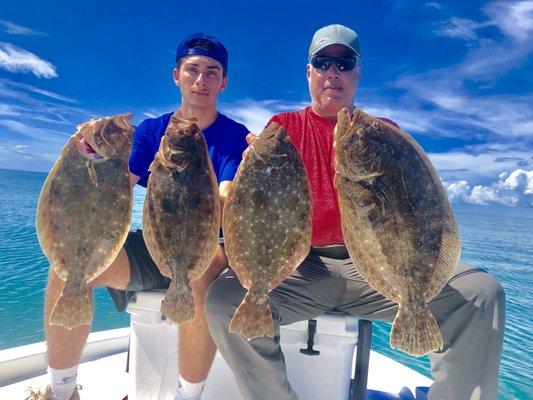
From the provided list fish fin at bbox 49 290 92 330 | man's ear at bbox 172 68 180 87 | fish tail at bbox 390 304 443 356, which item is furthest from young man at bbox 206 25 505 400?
man's ear at bbox 172 68 180 87

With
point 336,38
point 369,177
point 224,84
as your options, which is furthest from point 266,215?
point 224,84

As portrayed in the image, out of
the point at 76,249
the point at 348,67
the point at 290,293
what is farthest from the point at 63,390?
the point at 348,67

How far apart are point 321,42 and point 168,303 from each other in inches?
95.6

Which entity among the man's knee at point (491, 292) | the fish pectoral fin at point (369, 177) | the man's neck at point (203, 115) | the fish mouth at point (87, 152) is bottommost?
the man's knee at point (491, 292)

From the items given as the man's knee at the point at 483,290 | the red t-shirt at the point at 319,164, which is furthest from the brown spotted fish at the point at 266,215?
the man's knee at the point at 483,290

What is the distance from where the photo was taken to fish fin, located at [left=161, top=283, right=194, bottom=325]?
7.16 feet

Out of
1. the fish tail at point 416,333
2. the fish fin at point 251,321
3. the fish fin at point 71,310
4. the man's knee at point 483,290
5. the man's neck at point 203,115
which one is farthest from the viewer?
the man's neck at point 203,115

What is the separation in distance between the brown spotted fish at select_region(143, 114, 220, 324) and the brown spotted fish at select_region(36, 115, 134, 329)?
0.76ft

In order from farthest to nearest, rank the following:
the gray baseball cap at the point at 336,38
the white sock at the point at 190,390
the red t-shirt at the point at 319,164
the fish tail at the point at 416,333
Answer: the gray baseball cap at the point at 336,38 → the red t-shirt at the point at 319,164 → the white sock at the point at 190,390 → the fish tail at the point at 416,333

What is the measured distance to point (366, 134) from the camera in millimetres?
2160

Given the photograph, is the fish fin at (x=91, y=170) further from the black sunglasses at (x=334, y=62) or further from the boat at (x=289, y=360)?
the black sunglasses at (x=334, y=62)

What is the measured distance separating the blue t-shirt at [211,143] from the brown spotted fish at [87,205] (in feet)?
3.21

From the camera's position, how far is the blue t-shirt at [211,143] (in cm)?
327

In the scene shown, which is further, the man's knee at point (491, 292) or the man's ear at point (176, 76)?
the man's ear at point (176, 76)
